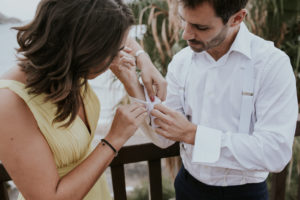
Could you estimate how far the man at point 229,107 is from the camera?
3.60 ft

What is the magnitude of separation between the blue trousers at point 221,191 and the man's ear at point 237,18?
0.70 meters

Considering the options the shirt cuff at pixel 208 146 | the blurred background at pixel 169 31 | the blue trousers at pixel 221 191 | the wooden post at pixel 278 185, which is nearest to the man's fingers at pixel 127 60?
the shirt cuff at pixel 208 146

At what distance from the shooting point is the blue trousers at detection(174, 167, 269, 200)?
49.5 inches

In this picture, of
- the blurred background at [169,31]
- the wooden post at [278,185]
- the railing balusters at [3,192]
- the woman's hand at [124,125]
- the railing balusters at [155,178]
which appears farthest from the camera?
the blurred background at [169,31]

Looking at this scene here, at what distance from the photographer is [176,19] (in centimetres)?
237

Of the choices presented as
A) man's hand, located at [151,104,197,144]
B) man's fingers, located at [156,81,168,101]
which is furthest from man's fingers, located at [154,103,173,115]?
man's fingers, located at [156,81,168,101]

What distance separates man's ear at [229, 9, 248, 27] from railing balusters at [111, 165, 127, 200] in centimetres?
82

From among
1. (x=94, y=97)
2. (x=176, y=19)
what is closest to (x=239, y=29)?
(x=94, y=97)

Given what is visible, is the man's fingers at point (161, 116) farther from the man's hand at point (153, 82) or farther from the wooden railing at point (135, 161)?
the wooden railing at point (135, 161)

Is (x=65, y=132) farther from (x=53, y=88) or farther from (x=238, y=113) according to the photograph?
(x=238, y=113)

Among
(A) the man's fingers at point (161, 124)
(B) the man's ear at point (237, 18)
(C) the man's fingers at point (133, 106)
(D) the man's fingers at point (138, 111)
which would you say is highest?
(B) the man's ear at point (237, 18)

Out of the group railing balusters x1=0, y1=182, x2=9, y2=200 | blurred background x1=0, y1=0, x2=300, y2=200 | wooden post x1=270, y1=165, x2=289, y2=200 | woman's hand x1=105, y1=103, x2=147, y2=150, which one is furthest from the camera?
blurred background x1=0, y1=0, x2=300, y2=200

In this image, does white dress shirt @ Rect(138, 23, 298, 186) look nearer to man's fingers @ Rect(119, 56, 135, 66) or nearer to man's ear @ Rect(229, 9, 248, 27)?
man's ear @ Rect(229, 9, 248, 27)

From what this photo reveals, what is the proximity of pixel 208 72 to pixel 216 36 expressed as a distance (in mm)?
163
